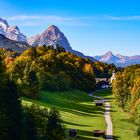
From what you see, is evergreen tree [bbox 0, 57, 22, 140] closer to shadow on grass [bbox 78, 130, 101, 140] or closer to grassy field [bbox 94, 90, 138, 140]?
shadow on grass [bbox 78, 130, 101, 140]

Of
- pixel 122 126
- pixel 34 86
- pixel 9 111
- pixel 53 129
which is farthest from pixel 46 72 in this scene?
pixel 9 111

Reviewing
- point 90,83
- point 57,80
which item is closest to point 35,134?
point 57,80

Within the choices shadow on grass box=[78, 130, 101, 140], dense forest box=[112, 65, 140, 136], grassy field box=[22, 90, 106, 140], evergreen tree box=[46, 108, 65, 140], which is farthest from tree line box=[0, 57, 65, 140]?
dense forest box=[112, 65, 140, 136]

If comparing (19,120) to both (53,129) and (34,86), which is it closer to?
(53,129)

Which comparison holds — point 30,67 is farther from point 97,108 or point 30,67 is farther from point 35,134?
point 35,134

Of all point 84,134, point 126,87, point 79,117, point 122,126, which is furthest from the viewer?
point 126,87

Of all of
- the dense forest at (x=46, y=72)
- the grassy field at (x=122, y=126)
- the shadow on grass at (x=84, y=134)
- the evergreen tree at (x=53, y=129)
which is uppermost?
the dense forest at (x=46, y=72)

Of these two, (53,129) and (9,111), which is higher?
(9,111)

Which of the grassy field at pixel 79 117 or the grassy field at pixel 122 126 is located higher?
the grassy field at pixel 79 117

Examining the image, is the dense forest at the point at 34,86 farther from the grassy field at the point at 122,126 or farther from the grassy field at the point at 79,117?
the grassy field at the point at 122,126

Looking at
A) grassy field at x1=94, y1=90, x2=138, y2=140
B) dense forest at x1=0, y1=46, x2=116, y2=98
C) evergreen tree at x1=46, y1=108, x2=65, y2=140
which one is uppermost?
dense forest at x1=0, y1=46, x2=116, y2=98

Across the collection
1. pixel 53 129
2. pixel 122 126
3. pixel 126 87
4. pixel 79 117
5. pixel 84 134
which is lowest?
pixel 122 126

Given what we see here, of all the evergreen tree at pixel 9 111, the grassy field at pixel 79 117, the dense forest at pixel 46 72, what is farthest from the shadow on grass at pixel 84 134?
the dense forest at pixel 46 72

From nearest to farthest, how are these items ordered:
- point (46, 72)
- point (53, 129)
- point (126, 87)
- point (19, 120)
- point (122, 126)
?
point (19, 120)
point (53, 129)
point (122, 126)
point (126, 87)
point (46, 72)
